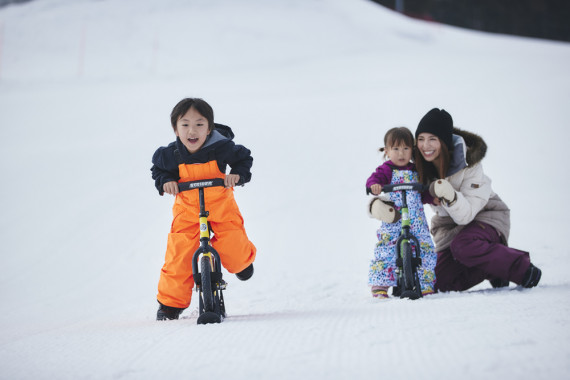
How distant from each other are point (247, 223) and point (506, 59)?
13.5 m

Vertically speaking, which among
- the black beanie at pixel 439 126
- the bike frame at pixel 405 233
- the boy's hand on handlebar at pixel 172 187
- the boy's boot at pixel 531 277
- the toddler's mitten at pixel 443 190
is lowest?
the boy's boot at pixel 531 277

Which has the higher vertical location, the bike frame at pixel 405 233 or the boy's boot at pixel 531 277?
the bike frame at pixel 405 233

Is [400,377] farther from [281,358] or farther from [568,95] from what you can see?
[568,95]

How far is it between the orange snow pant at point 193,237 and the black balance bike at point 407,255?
0.94m

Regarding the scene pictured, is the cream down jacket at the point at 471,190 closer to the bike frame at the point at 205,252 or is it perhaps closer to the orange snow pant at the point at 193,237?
the orange snow pant at the point at 193,237

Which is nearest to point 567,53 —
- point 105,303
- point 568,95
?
point 568,95

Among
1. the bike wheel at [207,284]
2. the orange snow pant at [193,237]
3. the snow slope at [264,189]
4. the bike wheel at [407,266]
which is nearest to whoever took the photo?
the snow slope at [264,189]

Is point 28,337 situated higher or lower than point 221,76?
lower

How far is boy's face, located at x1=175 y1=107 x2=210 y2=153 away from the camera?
3.27 metres

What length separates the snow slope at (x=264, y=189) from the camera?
2105mm

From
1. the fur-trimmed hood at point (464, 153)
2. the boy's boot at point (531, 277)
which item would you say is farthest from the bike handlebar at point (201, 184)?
the boy's boot at point (531, 277)

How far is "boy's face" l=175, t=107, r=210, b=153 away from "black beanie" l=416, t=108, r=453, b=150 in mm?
1467

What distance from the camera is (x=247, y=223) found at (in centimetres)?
636

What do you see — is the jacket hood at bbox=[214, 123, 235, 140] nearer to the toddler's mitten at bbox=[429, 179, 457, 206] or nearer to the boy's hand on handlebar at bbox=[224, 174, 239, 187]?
the boy's hand on handlebar at bbox=[224, 174, 239, 187]
